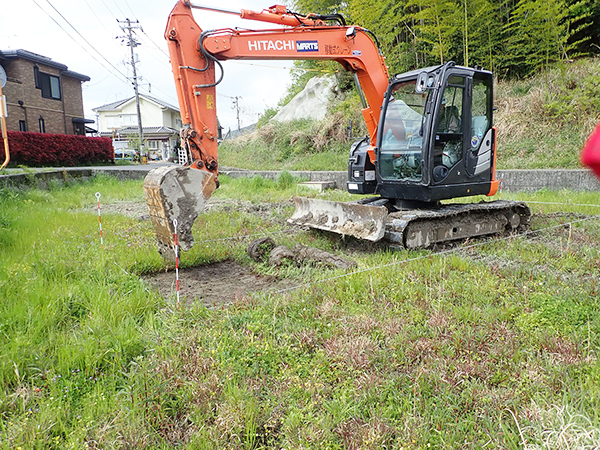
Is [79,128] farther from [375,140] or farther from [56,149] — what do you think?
[375,140]

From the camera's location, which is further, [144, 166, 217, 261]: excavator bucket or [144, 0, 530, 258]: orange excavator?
[144, 0, 530, 258]: orange excavator

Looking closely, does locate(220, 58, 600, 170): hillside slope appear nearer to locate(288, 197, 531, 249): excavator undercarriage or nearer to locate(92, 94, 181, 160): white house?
locate(288, 197, 531, 249): excavator undercarriage

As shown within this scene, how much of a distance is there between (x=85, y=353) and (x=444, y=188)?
4.69m

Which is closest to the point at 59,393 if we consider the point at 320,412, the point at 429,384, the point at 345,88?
the point at 320,412

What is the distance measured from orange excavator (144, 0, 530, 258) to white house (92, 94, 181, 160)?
4314 centimetres

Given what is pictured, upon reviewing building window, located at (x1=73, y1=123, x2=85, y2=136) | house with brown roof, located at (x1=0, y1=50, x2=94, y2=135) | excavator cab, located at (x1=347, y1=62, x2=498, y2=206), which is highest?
house with brown roof, located at (x1=0, y1=50, x2=94, y2=135)

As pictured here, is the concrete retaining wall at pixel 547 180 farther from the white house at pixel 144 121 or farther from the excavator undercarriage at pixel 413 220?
the white house at pixel 144 121

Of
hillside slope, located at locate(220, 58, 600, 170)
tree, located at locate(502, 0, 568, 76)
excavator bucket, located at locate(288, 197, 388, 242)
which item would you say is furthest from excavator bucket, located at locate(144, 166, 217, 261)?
tree, located at locate(502, 0, 568, 76)

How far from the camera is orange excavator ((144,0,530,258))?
508 centimetres

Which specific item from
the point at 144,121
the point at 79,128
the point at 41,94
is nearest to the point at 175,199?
the point at 41,94

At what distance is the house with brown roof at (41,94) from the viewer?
2495 centimetres

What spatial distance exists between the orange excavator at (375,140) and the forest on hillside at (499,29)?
8.88 metres

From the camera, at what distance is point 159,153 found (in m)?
48.8

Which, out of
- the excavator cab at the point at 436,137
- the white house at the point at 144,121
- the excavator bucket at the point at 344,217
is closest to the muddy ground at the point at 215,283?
the excavator bucket at the point at 344,217
